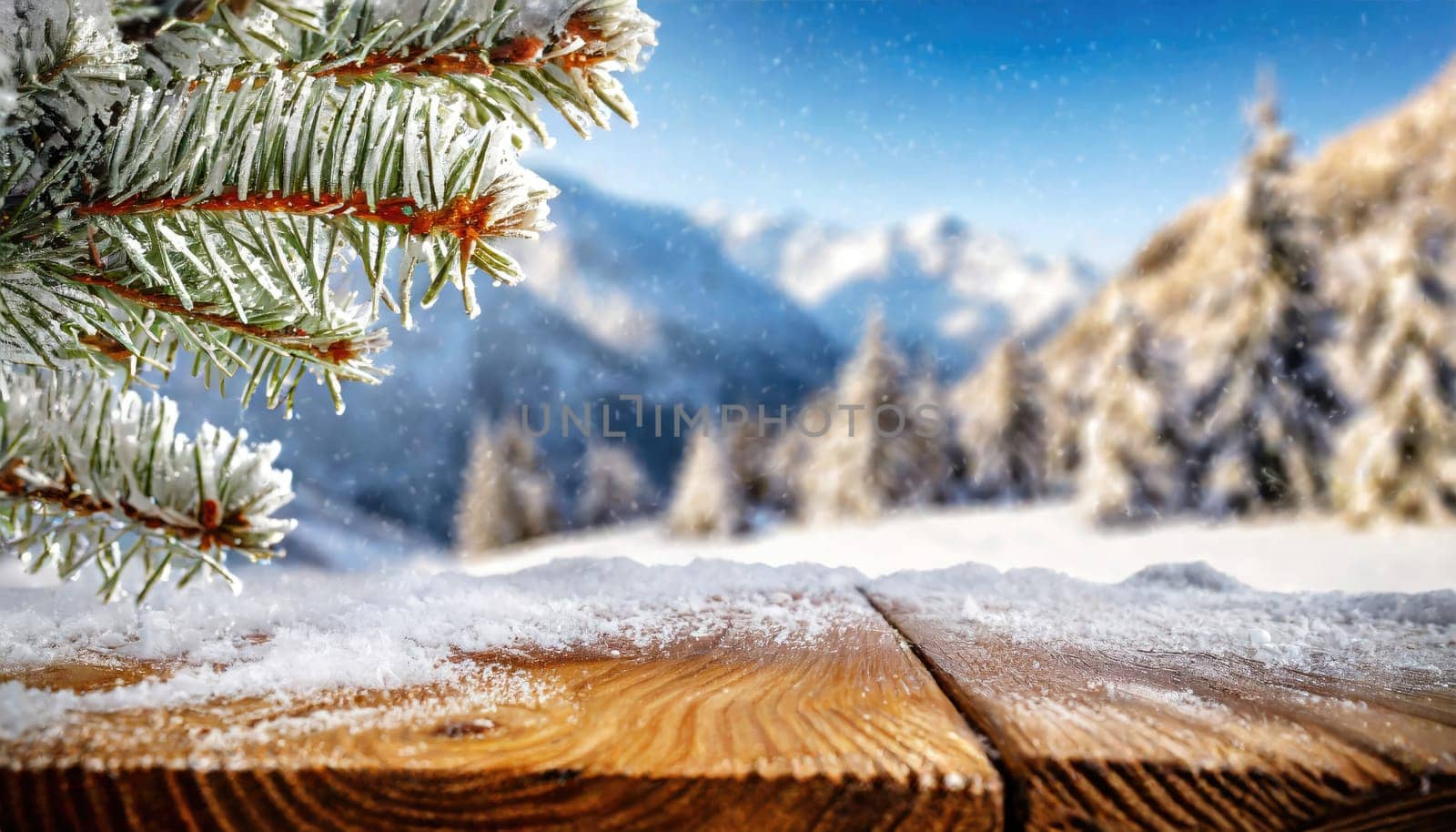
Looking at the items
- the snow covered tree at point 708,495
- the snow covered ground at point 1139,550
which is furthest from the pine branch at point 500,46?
the snow covered tree at point 708,495

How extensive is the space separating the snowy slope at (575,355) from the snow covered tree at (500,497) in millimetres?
6057

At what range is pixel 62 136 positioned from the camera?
1.50 ft

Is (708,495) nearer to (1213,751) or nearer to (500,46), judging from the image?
(500,46)

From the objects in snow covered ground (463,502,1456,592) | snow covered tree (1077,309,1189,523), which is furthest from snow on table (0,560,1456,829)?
Result: snow covered tree (1077,309,1189,523)

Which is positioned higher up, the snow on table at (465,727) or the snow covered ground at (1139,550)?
the snow on table at (465,727)

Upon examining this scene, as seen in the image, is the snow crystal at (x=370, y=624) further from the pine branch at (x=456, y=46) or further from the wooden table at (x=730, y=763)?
the pine branch at (x=456, y=46)

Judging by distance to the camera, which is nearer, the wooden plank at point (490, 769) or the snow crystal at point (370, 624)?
the wooden plank at point (490, 769)

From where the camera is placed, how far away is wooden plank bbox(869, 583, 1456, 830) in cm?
33

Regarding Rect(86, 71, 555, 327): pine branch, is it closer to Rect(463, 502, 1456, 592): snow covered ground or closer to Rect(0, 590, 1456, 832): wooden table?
Rect(0, 590, 1456, 832): wooden table

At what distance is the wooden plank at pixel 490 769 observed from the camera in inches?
12.3

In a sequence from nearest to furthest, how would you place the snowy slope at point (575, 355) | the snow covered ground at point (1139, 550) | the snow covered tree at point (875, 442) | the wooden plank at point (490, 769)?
the wooden plank at point (490, 769)
the snow covered ground at point (1139, 550)
the snow covered tree at point (875, 442)
the snowy slope at point (575, 355)

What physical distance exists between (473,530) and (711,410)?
3902 millimetres

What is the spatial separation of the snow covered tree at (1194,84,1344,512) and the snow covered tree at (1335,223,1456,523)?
76 centimetres

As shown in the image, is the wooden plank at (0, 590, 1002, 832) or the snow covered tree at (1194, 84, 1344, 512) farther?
the snow covered tree at (1194, 84, 1344, 512)
